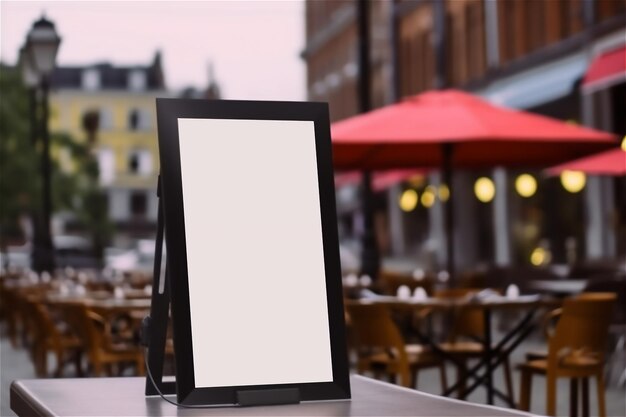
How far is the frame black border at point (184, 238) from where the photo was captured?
3.48 m

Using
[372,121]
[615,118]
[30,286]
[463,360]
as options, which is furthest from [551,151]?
[615,118]

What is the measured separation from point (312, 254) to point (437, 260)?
114ft

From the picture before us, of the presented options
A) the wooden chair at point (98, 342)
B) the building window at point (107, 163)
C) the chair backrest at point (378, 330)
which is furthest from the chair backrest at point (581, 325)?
the building window at point (107, 163)

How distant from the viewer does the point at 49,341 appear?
14.1 m

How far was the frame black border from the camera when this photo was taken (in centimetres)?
348

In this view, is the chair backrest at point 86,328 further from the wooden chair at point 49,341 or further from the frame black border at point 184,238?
the frame black border at point 184,238

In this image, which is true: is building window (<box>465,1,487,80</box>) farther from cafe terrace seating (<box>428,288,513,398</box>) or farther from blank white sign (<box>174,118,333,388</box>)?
blank white sign (<box>174,118,333,388</box>)

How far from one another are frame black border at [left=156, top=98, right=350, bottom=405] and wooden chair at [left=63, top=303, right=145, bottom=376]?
8.50 m

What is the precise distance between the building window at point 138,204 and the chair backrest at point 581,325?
294 ft

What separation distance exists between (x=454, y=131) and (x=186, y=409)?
10.6m

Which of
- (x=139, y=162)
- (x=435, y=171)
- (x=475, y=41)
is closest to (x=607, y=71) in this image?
(x=435, y=171)

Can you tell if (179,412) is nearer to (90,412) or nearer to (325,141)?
(90,412)

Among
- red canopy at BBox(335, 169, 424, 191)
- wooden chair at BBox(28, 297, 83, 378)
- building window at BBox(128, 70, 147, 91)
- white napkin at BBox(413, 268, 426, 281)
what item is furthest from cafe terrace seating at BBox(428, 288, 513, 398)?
building window at BBox(128, 70, 147, 91)

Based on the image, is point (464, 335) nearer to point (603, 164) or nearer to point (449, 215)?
point (449, 215)
